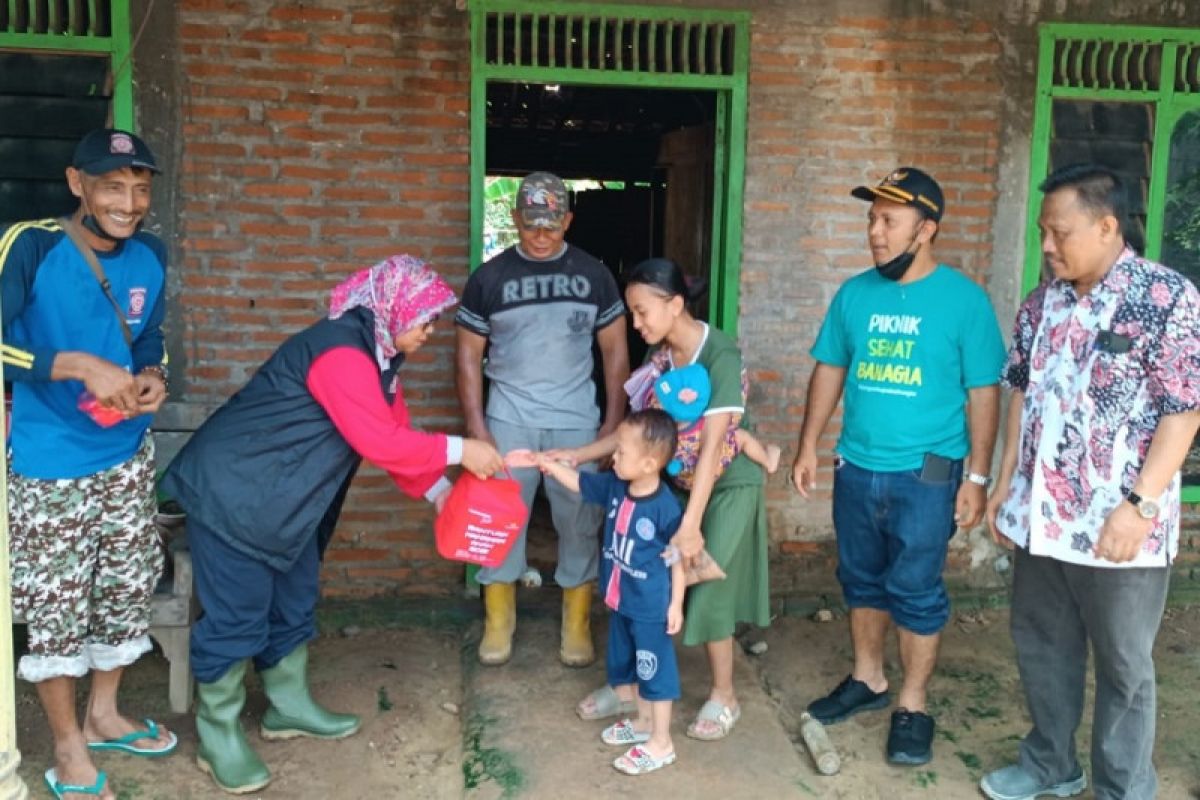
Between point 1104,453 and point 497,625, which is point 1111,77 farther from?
point 497,625

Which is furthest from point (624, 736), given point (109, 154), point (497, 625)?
point (109, 154)

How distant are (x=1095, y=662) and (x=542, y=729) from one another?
76.6 inches

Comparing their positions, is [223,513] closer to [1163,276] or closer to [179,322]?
[179,322]

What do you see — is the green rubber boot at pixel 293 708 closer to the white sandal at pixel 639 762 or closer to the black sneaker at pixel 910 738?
the white sandal at pixel 639 762

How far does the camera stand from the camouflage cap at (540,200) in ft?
14.5

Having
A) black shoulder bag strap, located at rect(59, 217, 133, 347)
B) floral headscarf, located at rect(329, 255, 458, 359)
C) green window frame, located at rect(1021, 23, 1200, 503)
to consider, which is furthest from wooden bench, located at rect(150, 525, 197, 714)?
green window frame, located at rect(1021, 23, 1200, 503)

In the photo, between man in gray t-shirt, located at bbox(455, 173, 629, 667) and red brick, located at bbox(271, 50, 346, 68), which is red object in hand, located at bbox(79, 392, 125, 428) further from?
red brick, located at bbox(271, 50, 346, 68)

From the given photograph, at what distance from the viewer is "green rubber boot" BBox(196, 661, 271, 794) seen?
3768 mm

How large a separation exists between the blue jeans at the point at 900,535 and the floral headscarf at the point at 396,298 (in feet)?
5.38

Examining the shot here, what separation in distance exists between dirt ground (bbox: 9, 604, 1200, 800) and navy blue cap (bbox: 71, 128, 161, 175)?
207 centimetres

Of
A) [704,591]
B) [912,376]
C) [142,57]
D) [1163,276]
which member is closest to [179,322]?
[142,57]

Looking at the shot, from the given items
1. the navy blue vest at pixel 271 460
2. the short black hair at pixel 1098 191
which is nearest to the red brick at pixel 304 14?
the navy blue vest at pixel 271 460

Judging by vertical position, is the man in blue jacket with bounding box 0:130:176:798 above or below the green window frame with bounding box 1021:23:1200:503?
below

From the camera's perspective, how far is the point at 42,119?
4781mm
